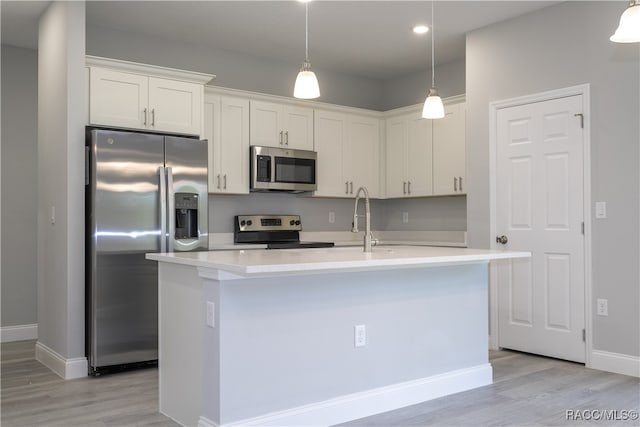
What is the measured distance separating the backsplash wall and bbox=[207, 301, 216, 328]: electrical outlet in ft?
9.50

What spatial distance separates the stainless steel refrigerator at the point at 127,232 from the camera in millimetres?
3975

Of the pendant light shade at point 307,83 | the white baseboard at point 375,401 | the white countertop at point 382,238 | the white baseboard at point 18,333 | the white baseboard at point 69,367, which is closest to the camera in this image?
the white baseboard at point 375,401

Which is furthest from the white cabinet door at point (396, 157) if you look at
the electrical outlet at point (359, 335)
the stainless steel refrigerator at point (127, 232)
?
the electrical outlet at point (359, 335)

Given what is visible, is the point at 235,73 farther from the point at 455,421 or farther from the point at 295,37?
the point at 455,421

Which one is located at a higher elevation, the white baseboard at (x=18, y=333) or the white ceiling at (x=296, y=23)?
the white ceiling at (x=296, y=23)

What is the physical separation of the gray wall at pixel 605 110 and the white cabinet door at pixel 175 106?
256cm

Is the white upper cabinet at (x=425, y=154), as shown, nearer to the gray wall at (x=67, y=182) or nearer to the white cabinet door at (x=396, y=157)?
the white cabinet door at (x=396, y=157)

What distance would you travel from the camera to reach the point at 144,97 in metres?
4.36

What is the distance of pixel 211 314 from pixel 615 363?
2874 mm

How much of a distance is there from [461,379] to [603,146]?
6.31 feet

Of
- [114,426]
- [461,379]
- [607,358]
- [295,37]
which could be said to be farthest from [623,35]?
[295,37]

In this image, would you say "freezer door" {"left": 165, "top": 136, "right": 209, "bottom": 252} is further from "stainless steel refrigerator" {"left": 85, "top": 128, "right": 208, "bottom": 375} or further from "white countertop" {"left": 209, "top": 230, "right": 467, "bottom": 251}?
"white countertop" {"left": 209, "top": 230, "right": 467, "bottom": 251}

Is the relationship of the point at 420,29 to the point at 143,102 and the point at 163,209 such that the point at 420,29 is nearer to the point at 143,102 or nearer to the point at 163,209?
the point at 143,102

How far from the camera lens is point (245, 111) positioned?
534cm
